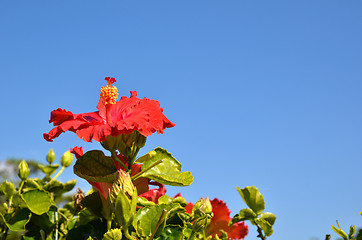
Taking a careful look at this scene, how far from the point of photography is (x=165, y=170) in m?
1.10

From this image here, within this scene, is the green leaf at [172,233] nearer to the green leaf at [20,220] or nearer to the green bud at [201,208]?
the green bud at [201,208]

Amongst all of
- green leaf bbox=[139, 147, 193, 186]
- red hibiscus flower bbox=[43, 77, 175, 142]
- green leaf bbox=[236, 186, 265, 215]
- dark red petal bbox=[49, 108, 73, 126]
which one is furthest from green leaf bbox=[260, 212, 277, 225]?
dark red petal bbox=[49, 108, 73, 126]

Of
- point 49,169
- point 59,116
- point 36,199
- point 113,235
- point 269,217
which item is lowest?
point 113,235

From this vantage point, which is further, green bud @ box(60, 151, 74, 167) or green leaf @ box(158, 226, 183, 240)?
green bud @ box(60, 151, 74, 167)

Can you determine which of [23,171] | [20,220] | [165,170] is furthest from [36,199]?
[165,170]

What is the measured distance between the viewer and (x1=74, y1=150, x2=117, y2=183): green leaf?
3.41 ft

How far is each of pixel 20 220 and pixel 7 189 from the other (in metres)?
0.15

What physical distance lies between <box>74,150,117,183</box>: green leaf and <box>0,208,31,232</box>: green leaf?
0.38 m

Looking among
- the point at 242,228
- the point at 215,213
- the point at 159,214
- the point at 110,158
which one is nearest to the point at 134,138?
the point at 110,158

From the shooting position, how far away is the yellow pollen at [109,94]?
1147 millimetres

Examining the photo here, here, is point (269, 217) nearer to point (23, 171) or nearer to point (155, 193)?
point (155, 193)

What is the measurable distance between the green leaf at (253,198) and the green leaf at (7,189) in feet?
2.48

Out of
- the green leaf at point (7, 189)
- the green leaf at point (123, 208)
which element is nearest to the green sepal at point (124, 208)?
the green leaf at point (123, 208)

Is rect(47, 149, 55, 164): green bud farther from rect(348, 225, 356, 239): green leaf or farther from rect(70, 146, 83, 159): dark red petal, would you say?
rect(348, 225, 356, 239): green leaf
